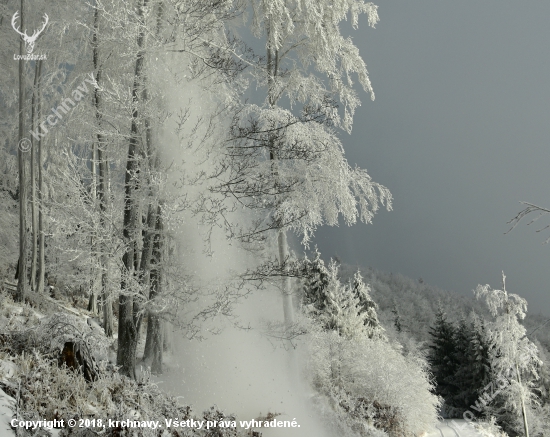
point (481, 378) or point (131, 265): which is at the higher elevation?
point (131, 265)

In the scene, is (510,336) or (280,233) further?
(510,336)

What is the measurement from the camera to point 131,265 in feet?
23.2

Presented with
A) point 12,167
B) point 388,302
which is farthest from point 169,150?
point 388,302

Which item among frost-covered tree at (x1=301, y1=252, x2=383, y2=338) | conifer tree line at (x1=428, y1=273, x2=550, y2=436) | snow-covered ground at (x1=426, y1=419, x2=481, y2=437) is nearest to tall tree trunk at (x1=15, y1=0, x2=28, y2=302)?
frost-covered tree at (x1=301, y1=252, x2=383, y2=338)

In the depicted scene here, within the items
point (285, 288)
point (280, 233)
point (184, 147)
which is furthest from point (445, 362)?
point (184, 147)

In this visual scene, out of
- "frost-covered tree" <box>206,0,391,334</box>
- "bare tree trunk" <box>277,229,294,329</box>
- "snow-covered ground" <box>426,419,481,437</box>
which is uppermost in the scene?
"frost-covered tree" <box>206,0,391,334</box>

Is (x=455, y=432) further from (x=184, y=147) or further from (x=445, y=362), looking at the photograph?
(x=184, y=147)

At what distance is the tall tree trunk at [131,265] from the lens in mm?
6820

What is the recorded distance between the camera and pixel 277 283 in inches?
366

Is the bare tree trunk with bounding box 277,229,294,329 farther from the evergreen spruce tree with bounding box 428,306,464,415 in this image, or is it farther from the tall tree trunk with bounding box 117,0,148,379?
the evergreen spruce tree with bounding box 428,306,464,415

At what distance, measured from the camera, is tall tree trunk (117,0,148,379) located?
6.82 metres

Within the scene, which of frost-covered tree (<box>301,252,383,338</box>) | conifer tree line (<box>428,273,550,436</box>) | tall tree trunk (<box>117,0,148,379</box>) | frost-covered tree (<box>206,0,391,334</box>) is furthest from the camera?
conifer tree line (<box>428,273,550,436</box>)

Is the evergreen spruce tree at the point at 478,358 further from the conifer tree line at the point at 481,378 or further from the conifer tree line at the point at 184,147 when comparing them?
the conifer tree line at the point at 184,147

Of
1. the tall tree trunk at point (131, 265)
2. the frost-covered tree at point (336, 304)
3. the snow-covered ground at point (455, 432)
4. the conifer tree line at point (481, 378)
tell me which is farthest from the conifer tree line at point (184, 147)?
the conifer tree line at point (481, 378)
